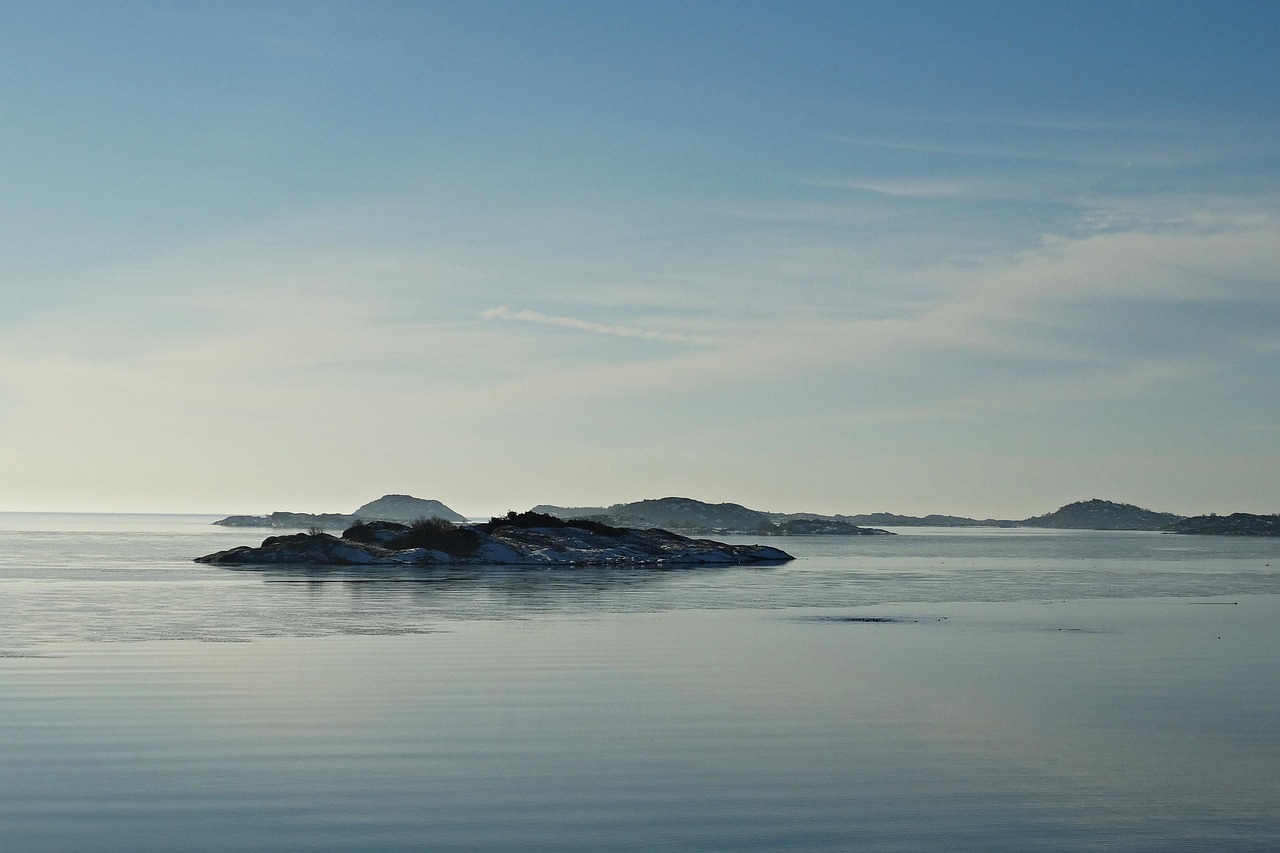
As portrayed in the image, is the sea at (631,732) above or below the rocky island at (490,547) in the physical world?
below

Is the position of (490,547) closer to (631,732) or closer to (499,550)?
(499,550)

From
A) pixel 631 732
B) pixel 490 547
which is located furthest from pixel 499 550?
pixel 631 732

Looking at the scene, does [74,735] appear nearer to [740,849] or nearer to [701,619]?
[740,849]

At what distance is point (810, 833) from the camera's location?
1312 centimetres

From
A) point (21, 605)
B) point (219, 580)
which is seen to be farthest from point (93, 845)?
point (219, 580)

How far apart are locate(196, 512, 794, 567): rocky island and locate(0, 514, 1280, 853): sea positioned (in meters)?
50.1

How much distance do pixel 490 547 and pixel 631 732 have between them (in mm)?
84155

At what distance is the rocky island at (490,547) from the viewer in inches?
3725

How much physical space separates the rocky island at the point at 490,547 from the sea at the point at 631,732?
164ft

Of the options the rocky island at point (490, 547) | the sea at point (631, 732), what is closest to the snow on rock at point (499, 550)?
the rocky island at point (490, 547)

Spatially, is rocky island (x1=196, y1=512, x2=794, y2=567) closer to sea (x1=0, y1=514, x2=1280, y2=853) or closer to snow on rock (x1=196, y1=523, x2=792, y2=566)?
snow on rock (x1=196, y1=523, x2=792, y2=566)

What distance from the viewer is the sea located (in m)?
13.5

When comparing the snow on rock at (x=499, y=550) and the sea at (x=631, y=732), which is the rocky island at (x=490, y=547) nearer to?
the snow on rock at (x=499, y=550)

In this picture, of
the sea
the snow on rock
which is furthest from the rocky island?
the sea
